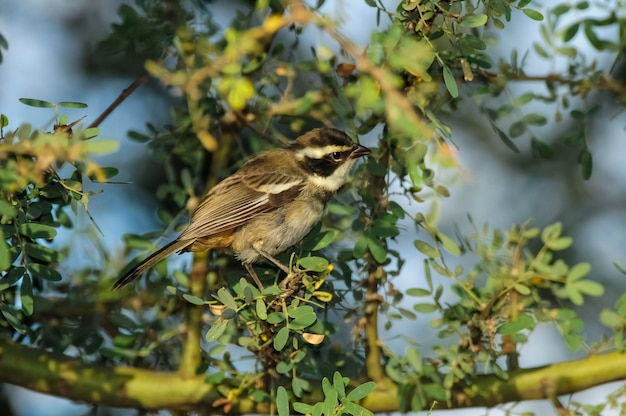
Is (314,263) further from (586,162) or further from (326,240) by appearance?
(586,162)

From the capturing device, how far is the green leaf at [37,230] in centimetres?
331

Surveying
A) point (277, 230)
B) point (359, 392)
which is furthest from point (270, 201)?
point (359, 392)

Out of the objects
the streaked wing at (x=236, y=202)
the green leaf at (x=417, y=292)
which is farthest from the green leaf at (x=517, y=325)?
the streaked wing at (x=236, y=202)

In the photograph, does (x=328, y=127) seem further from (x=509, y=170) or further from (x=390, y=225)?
(x=509, y=170)

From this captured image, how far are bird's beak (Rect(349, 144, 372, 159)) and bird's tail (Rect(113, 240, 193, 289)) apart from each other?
37.2 inches

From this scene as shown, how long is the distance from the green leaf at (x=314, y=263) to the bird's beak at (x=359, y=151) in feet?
2.05

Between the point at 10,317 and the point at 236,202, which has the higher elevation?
the point at 10,317

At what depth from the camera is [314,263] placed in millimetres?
3762

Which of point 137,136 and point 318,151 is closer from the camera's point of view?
point 137,136

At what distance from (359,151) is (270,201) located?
32.0 inches

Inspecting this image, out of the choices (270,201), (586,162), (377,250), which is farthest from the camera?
(270,201)

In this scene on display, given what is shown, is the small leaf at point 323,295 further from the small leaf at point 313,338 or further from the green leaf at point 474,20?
the green leaf at point 474,20

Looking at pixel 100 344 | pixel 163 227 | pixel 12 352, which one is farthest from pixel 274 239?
pixel 12 352

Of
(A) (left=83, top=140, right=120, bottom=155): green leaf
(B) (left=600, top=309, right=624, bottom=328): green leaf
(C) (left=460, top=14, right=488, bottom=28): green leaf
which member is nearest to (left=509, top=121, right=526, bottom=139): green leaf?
(B) (left=600, top=309, right=624, bottom=328): green leaf
